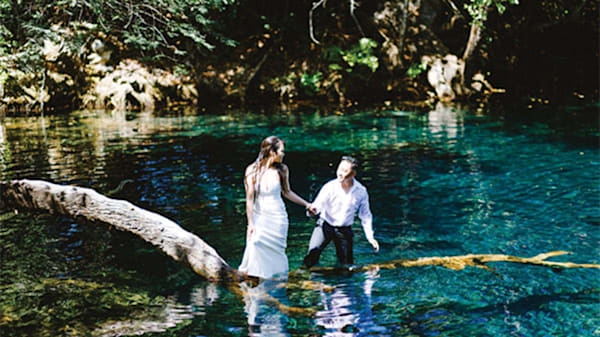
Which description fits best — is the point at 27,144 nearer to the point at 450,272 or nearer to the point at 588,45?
the point at 450,272

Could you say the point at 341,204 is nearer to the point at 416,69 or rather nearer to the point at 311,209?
the point at 311,209

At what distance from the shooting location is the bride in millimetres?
6039

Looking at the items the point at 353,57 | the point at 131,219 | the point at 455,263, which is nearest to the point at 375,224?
the point at 455,263

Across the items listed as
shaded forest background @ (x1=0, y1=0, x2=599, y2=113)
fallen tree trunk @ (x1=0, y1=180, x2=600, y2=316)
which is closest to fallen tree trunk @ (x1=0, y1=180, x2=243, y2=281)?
fallen tree trunk @ (x1=0, y1=180, x2=600, y2=316)

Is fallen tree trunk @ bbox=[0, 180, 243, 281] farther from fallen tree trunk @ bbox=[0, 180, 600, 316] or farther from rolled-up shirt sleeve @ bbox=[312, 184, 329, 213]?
rolled-up shirt sleeve @ bbox=[312, 184, 329, 213]

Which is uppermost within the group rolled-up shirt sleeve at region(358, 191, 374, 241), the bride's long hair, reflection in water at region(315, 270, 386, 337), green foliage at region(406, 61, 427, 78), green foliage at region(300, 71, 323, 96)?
green foliage at region(406, 61, 427, 78)

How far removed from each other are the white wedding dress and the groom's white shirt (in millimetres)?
662

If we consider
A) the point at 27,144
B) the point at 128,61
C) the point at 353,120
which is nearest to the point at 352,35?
the point at 353,120

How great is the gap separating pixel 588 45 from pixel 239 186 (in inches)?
1103

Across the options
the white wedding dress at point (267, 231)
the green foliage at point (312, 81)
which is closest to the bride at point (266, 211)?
the white wedding dress at point (267, 231)

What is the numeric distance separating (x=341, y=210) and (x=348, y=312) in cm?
138

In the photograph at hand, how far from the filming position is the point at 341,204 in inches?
261

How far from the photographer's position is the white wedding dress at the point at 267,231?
609 cm

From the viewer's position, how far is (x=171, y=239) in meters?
6.46
